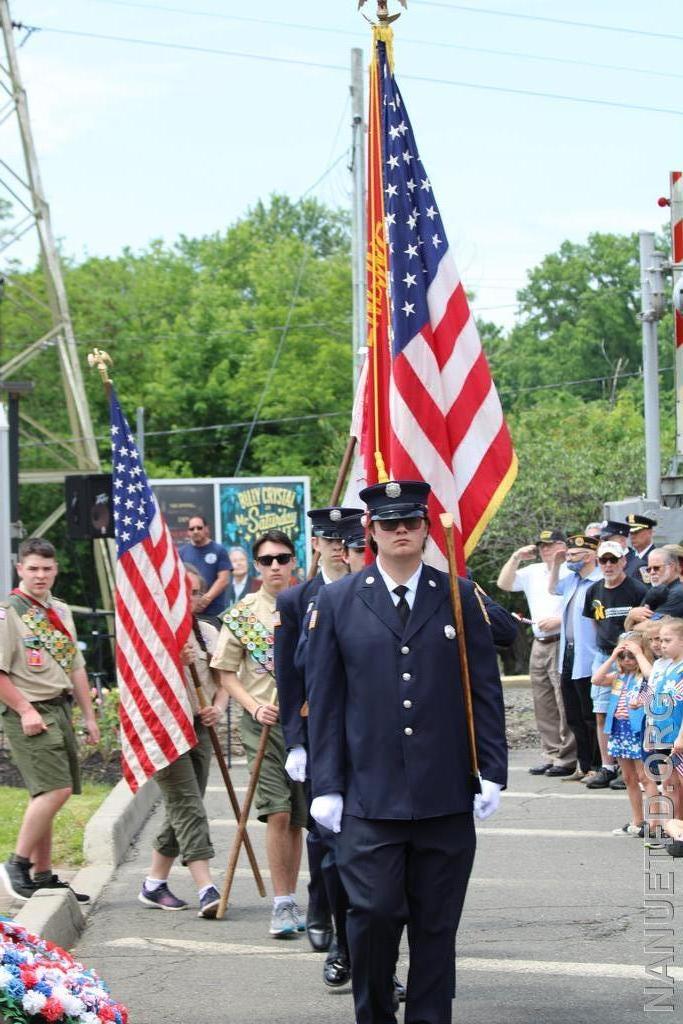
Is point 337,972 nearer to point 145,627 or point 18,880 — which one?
point 18,880

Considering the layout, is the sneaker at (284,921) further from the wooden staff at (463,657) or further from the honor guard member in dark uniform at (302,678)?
the wooden staff at (463,657)

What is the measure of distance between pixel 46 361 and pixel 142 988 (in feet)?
146

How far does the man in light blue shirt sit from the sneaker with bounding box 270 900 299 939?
5.27 meters

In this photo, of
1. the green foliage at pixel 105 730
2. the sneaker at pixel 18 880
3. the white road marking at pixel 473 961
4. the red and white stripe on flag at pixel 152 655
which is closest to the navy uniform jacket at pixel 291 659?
the white road marking at pixel 473 961

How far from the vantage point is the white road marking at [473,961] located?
22.1 ft

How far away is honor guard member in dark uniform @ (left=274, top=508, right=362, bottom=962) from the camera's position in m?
6.96

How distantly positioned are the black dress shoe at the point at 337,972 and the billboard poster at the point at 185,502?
1762 cm

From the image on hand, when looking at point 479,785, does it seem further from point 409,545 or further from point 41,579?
point 41,579

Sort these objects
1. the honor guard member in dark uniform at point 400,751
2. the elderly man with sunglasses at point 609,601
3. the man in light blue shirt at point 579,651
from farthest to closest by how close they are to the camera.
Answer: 1. the man in light blue shirt at point 579,651
2. the elderly man with sunglasses at point 609,601
3. the honor guard member in dark uniform at point 400,751

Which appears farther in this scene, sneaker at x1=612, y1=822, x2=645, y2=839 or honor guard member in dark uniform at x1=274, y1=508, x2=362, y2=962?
sneaker at x1=612, y1=822, x2=645, y2=839

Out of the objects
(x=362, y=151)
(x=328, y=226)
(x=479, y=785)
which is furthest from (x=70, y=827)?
(x=328, y=226)

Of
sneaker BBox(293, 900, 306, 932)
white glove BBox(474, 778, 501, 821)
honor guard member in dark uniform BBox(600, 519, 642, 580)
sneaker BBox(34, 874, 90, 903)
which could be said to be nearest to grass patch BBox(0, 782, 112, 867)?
sneaker BBox(34, 874, 90, 903)

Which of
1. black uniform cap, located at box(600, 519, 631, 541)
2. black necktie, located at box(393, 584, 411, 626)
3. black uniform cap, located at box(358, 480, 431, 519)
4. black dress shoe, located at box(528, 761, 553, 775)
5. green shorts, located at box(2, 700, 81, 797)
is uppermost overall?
black uniform cap, located at box(358, 480, 431, 519)

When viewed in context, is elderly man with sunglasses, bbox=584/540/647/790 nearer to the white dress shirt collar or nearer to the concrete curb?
the concrete curb
